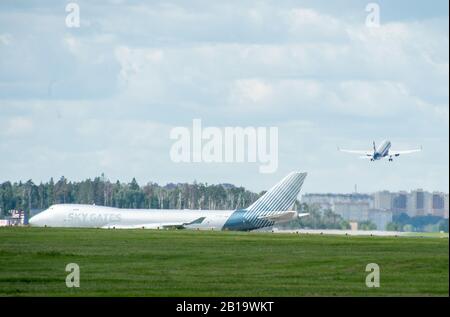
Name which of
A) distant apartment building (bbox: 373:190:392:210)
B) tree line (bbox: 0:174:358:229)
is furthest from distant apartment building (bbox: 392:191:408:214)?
tree line (bbox: 0:174:358:229)

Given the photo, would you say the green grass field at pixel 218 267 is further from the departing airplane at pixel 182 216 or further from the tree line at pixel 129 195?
the tree line at pixel 129 195

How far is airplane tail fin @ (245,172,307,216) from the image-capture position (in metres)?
100

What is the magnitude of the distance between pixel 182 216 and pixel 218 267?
2155 inches

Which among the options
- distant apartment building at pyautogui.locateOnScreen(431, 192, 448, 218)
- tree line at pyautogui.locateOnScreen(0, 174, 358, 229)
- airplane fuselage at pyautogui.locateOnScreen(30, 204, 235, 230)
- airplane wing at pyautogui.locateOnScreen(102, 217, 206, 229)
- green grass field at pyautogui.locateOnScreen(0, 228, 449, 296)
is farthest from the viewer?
tree line at pyautogui.locateOnScreen(0, 174, 358, 229)

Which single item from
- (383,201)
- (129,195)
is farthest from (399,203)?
(129,195)

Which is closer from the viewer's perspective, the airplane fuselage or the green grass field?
the green grass field

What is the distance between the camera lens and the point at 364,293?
34844 millimetres

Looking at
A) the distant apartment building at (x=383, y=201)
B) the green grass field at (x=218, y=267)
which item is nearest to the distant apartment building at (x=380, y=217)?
the distant apartment building at (x=383, y=201)

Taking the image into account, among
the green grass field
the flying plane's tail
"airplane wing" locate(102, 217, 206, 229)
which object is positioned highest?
the flying plane's tail

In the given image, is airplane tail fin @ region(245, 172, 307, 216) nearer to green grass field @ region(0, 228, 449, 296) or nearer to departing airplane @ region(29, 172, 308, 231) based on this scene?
departing airplane @ region(29, 172, 308, 231)

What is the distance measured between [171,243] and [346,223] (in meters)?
44.4

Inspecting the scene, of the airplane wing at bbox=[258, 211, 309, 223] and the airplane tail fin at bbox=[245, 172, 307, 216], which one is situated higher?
the airplane tail fin at bbox=[245, 172, 307, 216]

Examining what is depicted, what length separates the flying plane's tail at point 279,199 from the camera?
329ft
